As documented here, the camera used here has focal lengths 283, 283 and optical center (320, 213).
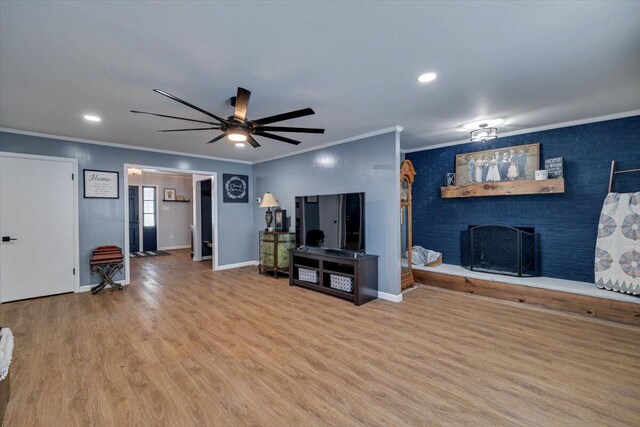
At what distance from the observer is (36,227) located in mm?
4211

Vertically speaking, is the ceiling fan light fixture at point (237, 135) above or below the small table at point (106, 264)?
above

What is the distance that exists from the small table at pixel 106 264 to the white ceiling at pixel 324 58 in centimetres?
205

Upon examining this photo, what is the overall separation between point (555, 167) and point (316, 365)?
13.9 ft

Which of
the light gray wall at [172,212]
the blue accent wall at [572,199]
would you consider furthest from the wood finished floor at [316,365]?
the light gray wall at [172,212]

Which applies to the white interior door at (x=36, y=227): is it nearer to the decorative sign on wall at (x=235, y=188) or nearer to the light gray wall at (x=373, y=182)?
the decorative sign on wall at (x=235, y=188)

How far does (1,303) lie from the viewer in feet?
12.9

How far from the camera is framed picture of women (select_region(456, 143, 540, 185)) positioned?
168 inches

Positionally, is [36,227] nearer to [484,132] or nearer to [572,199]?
[484,132]

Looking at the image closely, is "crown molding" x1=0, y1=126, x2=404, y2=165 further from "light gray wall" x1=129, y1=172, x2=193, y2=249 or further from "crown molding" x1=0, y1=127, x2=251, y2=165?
"light gray wall" x1=129, y1=172, x2=193, y2=249

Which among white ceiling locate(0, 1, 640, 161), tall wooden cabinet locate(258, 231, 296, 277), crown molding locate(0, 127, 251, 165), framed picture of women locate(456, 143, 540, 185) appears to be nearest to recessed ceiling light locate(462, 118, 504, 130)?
white ceiling locate(0, 1, 640, 161)

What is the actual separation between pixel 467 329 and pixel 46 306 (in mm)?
5363

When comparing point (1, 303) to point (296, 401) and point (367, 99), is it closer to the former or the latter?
point (296, 401)

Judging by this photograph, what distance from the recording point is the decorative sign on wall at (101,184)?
15.2 ft

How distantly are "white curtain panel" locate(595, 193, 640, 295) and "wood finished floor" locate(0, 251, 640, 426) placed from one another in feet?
2.05
